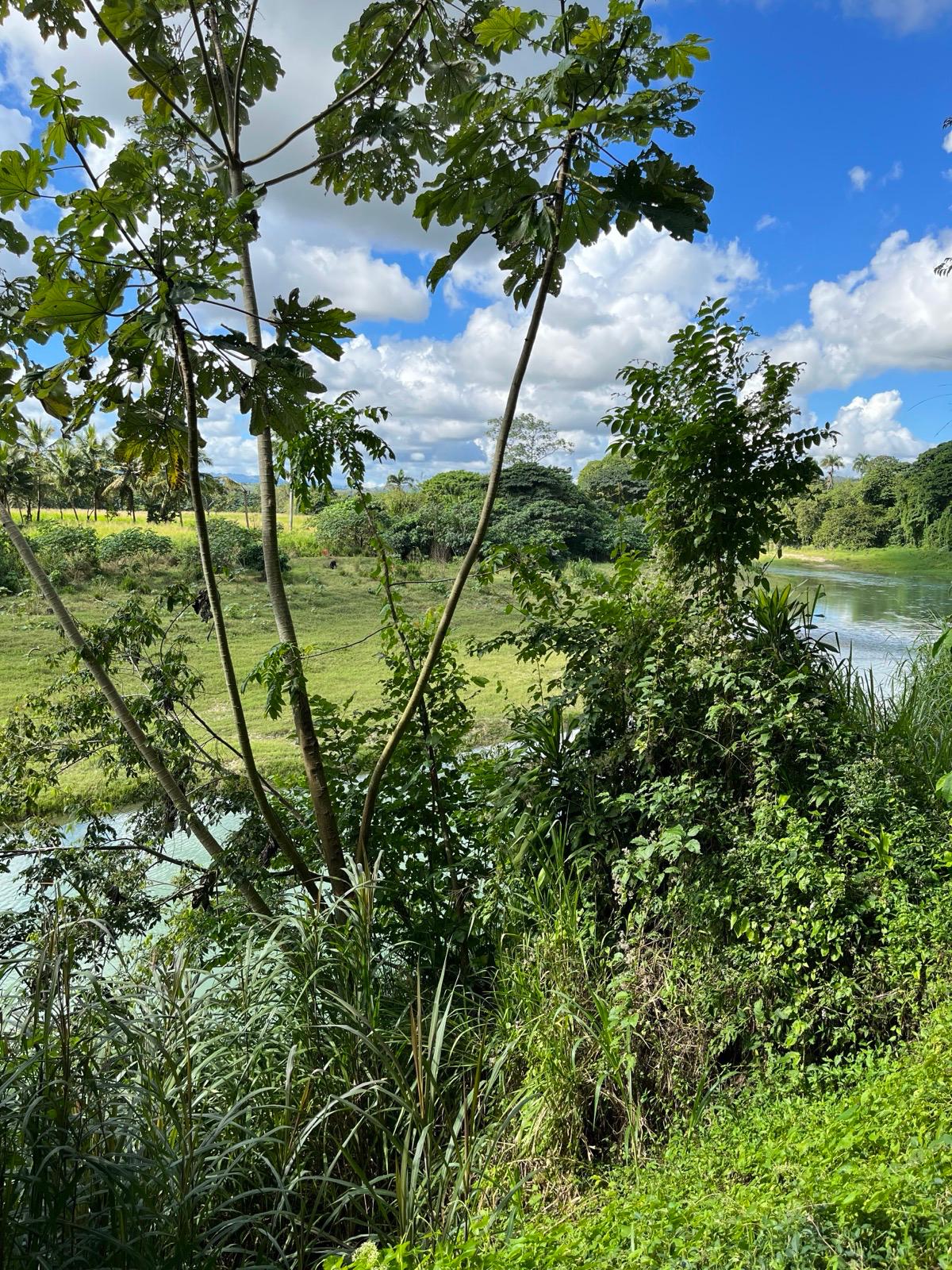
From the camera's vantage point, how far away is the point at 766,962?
82.1 inches

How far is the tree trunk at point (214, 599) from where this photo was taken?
154 centimetres

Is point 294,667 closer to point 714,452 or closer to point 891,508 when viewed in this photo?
point 714,452

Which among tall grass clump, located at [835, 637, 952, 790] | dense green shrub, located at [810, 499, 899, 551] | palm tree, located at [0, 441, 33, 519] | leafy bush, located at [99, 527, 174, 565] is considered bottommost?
tall grass clump, located at [835, 637, 952, 790]

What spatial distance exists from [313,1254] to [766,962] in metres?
1.32

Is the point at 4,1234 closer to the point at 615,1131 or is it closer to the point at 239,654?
the point at 615,1131

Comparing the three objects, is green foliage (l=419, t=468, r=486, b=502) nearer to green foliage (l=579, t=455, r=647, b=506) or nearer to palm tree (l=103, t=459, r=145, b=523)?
green foliage (l=579, t=455, r=647, b=506)

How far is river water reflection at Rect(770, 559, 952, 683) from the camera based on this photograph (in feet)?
15.6

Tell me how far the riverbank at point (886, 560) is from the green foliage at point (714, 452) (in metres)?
6.97

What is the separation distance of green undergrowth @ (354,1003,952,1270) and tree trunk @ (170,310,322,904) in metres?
1.13

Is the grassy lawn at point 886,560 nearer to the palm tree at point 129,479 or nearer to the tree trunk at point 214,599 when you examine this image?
the tree trunk at point 214,599

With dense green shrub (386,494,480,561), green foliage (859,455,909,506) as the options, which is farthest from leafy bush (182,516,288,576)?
green foliage (859,455,909,506)

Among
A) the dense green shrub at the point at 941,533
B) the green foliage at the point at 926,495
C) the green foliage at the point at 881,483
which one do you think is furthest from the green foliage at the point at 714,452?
the green foliage at the point at 881,483

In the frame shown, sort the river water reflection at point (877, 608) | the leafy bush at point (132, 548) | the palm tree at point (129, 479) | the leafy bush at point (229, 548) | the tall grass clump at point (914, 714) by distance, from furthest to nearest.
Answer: the leafy bush at point (132, 548) → the river water reflection at point (877, 608) → the leafy bush at point (229, 548) → the tall grass clump at point (914, 714) → the palm tree at point (129, 479)

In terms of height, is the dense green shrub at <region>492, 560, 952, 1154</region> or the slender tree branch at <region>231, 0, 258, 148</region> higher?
the slender tree branch at <region>231, 0, 258, 148</region>
